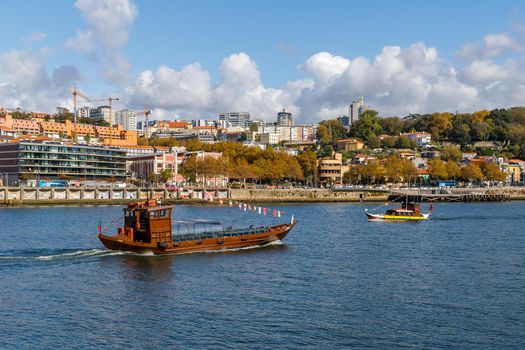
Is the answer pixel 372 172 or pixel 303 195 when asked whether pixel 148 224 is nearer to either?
pixel 303 195

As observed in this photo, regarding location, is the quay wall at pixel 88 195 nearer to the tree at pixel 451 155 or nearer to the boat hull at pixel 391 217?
the boat hull at pixel 391 217

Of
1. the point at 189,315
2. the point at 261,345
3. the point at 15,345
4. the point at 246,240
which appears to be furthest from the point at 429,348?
the point at 246,240

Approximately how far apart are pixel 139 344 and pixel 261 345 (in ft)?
15.2

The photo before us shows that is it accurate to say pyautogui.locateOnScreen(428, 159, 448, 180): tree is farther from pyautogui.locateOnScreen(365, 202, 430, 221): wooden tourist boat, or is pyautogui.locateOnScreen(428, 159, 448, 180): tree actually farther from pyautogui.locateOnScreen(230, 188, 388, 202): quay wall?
pyautogui.locateOnScreen(365, 202, 430, 221): wooden tourist boat

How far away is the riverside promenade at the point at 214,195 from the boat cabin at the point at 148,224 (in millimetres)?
68195

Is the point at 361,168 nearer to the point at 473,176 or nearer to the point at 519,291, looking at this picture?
the point at 473,176

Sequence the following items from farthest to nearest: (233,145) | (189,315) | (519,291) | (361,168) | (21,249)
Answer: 1. (233,145)
2. (361,168)
3. (21,249)
4. (519,291)
5. (189,315)

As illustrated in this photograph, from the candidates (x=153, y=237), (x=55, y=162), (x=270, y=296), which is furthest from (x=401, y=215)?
(x=55, y=162)

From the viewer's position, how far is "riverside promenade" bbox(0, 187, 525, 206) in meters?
117

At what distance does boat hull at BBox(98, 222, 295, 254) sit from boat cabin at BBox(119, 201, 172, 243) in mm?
545

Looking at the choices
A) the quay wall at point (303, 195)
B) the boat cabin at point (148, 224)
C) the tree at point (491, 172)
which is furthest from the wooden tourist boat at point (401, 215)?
the tree at point (491, 172)

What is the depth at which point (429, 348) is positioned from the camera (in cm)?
2503

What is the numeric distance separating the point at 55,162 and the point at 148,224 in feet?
352

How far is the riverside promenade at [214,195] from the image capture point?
117125 mm
